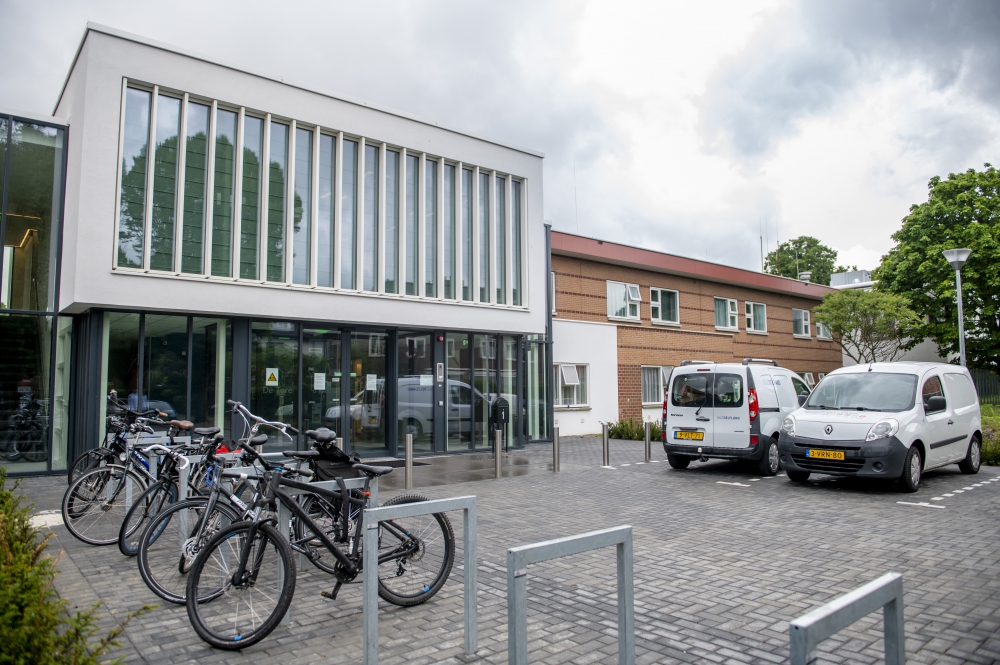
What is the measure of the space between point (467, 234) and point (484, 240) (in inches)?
21.0

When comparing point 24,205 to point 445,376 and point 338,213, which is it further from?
point 445,376

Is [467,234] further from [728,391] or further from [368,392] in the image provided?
[728,391]

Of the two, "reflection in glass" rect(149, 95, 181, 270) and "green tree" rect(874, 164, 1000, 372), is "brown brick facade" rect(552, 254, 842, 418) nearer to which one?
"green tree" rect(874, 164, 1000, 372)

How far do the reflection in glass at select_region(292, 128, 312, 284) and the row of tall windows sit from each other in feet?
0.07

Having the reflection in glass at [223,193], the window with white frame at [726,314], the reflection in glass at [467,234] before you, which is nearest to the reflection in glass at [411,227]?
the reflection in glass at [467,234]

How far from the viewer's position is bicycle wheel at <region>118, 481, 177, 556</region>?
5988 mm

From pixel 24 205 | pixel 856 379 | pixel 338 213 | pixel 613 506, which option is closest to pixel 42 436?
pixel 24 205

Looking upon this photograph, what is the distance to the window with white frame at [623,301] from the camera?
2291cm

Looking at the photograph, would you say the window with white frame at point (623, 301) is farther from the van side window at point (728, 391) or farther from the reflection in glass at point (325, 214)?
the reflection in glass at point (325, 214)

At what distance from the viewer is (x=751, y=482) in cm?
1094

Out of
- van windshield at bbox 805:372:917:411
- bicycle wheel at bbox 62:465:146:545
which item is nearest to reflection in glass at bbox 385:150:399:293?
bicycle wheel at bbox 62:465:146:545

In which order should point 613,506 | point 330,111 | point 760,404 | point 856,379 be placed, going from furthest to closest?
point 330,111, point 760,404, point 856,379, point 613,506

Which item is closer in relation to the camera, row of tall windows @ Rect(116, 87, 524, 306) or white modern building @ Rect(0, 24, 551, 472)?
white modern building @ Rect(0, 24, 551, 472)

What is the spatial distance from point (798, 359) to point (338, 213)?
Result: 24.8m
